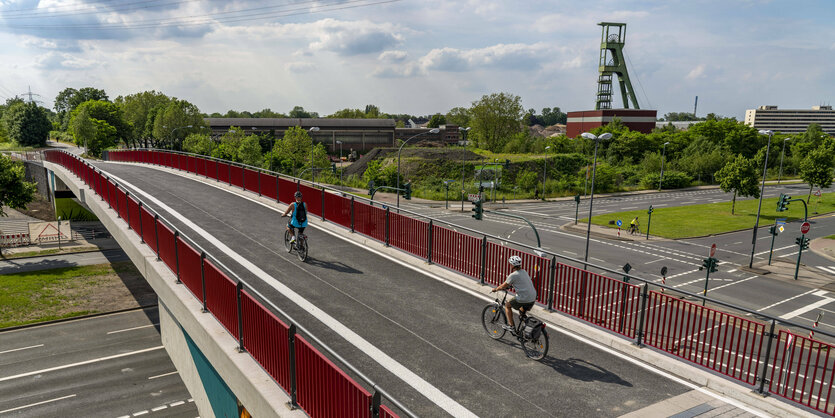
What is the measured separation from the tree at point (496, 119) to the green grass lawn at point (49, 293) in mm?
81040

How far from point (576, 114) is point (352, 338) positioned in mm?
107335

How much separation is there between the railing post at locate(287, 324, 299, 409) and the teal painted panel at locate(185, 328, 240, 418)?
2420 mm

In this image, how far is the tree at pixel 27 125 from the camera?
3632 inches

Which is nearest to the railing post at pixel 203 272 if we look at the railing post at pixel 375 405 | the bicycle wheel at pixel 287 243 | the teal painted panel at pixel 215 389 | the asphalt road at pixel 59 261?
the teal painted panel at pixel 215 389

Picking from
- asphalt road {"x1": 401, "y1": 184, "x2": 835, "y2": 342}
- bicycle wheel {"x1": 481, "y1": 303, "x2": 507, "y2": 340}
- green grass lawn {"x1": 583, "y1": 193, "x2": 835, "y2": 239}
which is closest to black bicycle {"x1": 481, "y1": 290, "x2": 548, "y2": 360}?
bicycle wheel {"x1": 481, "y1": 303, "x2": 507, "y2": 340}

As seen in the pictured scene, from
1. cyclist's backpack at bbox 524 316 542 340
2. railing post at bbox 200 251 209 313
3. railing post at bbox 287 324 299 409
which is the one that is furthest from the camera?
railing post at bbox 200 251 209 313

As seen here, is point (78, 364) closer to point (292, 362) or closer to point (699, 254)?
point (292, 362)

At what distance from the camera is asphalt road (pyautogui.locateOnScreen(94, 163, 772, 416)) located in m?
6.73

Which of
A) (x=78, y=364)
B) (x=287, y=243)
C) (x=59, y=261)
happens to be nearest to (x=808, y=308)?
(x=287, y=243)

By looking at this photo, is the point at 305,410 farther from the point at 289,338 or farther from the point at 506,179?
the point at 506,179

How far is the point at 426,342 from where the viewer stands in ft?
27.5

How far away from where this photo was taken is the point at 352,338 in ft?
27.7

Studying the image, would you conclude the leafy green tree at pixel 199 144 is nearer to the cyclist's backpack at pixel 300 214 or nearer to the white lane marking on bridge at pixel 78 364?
the white lane marking on bridge at pixel 78 364

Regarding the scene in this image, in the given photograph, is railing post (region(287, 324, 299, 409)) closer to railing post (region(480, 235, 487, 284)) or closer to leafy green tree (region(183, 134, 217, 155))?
railing post (region(480, 235, 487, 284))
